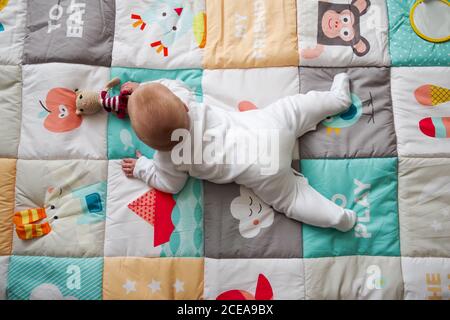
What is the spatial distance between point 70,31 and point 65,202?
0.54 meters

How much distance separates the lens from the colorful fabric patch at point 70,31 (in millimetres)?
1348

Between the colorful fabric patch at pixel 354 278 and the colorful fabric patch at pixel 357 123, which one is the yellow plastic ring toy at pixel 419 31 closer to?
the colorful fabric patch at pixel 357 123

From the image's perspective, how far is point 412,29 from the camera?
4.49ft

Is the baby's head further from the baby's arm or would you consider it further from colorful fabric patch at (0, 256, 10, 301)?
colorful fabric patch at (0, 256, 10, 301)

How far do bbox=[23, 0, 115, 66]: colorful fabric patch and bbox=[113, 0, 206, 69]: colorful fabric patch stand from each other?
1.6 inches

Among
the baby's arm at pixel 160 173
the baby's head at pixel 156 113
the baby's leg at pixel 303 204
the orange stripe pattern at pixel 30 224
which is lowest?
the orange stripe pattern at pixel 30 224

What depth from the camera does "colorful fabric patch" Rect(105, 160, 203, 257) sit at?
1.26 meters

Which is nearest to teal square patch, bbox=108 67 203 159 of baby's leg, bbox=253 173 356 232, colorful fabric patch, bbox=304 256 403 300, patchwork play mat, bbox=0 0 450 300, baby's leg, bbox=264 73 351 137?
patchwork play mat, bbox=0 0 450 300

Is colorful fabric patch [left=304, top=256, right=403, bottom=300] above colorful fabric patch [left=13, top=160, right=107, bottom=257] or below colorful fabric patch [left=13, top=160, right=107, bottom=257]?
below

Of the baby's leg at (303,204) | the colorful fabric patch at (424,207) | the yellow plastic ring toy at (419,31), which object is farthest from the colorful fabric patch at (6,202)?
the yellow plastic ring toy at (419,31)

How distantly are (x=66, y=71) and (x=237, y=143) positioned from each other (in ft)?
1.94

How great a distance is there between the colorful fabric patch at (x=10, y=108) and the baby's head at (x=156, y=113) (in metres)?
0.46

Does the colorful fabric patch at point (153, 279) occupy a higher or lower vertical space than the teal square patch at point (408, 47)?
lower
